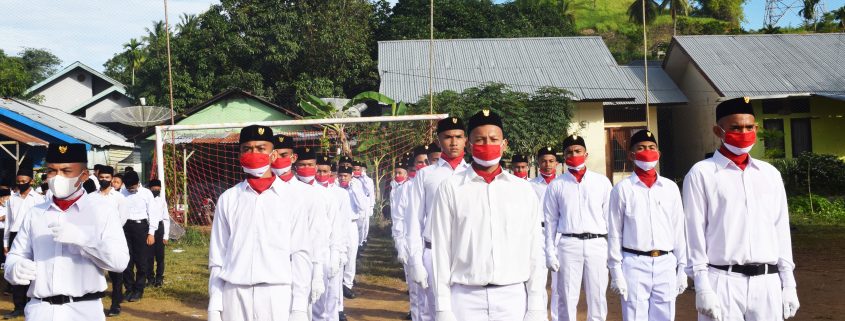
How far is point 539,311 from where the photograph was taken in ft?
15.2

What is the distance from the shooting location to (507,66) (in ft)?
103

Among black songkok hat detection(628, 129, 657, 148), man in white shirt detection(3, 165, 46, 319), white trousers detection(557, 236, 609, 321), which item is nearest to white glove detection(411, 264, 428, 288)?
white trousers detection(557, 236, 609, 321)

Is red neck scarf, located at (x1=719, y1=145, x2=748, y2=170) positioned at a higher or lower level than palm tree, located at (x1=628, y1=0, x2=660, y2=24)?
lower

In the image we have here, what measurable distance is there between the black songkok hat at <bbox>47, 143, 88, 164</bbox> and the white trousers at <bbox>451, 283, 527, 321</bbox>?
2.77 meters

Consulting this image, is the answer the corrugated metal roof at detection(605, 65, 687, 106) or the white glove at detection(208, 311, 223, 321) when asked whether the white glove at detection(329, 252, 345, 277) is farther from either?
the corrugated metal roof at detection(605, 65, 687, 106)

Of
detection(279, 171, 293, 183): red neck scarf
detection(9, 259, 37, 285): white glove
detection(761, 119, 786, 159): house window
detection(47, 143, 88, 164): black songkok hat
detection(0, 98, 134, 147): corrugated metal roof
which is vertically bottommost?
detection(9, 259, 37, 285): white glove

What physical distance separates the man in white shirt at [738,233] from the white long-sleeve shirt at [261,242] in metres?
2.74

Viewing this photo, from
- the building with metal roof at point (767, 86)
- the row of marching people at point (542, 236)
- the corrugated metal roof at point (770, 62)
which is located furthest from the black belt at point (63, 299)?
the corrugated metal roof at point (770, 62)

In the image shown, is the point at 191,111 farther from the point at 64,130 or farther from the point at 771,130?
the point at 771,130

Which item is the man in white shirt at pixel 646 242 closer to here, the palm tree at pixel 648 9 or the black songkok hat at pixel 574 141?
the black songkok hat at pixel 574 141

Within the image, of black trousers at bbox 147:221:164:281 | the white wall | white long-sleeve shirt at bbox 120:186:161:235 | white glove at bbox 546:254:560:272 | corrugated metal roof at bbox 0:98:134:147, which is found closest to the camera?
white glove at bbox 546:254:560:272

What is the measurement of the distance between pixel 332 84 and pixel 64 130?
1225 cm

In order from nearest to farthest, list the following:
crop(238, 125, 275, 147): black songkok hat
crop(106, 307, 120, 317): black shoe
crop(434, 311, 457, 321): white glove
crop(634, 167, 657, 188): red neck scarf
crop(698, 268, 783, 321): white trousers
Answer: crop(434, 311, 457, 321): white glove → crop(698, 268, 783, 321): white trousers → crop(238, 125, 275, 147): black songkok hat → crop(634, 167, 657, 188): red neck scarf → crop(106, 307, 120, 317): black shoe

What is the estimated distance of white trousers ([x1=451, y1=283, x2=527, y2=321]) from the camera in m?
4.74
